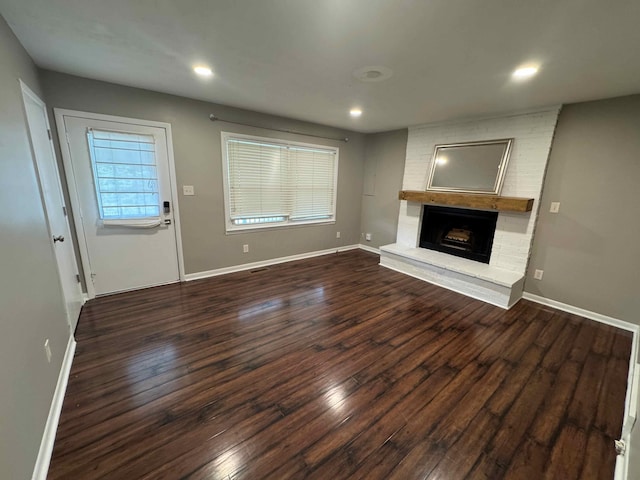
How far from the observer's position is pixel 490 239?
146 inches

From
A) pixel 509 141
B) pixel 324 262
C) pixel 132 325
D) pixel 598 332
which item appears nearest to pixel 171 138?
pixel 132 325

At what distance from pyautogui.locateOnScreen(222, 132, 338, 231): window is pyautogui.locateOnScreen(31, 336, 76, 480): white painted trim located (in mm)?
2334

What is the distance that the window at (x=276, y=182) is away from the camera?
12.6 feet

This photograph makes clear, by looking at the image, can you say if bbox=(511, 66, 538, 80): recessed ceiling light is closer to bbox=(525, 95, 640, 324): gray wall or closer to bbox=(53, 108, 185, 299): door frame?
bbox=(525, 95, 640, 324): gray wall

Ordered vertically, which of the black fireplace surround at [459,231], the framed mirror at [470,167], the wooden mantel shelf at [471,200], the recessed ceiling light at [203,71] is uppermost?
the recessed ceiling light at [203,71]

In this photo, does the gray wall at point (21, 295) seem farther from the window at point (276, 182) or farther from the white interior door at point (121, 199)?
the window at point (276, 182)

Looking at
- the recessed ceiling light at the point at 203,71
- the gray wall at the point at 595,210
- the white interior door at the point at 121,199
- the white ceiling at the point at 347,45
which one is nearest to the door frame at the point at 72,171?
the white interior door at the point at 121,199

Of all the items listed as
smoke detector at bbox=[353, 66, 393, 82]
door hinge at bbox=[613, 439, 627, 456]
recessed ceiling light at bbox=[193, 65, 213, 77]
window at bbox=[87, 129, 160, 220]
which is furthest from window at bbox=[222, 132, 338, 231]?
door hinge at bbox=[613, 439, 627, 456]

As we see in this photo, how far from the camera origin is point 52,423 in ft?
4.86

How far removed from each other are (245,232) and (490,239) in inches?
144

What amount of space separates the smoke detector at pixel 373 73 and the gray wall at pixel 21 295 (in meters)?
2.43

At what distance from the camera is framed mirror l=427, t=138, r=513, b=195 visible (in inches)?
137

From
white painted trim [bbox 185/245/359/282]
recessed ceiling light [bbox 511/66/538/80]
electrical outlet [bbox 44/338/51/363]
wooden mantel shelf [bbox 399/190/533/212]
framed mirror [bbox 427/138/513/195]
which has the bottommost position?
white painted trim [bbox 185/245/359/282]

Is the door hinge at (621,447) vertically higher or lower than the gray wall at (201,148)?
lower
